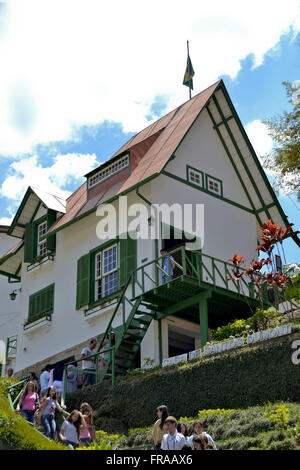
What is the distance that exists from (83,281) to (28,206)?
5246 millimetres

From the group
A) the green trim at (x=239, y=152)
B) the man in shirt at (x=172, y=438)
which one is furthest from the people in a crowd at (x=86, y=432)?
the green trim at (x=239, y=152)

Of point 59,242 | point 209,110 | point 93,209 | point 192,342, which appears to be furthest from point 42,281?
point 209,110

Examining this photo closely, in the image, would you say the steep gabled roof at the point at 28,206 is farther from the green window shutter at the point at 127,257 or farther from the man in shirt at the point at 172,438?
the man in shirt at the point at 172,438

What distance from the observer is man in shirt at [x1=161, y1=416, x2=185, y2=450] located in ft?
43.2

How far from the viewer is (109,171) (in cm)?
2670

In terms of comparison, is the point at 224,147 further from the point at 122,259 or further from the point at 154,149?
the point at 122,259

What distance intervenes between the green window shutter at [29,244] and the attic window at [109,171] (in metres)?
3.31

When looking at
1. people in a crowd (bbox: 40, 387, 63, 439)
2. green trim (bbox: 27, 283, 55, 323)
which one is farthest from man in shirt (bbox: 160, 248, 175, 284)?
green trim (bbox: 27, 283, 55, 323)

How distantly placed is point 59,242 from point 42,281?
154 centimetres

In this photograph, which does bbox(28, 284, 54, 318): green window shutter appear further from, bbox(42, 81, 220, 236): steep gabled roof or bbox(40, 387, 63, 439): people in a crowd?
bbox(40, 387, 63, 439): people in a crowd

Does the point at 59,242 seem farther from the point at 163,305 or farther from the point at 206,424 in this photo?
the point at 206,424

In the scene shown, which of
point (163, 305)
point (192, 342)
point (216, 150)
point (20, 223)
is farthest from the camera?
point (20, 223)

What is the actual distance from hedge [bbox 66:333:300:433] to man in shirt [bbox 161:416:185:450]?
12.5 ft

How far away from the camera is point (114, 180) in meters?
26.2
